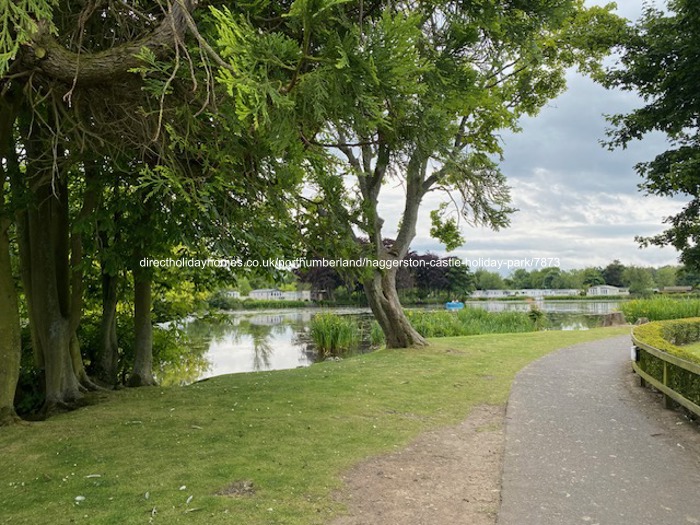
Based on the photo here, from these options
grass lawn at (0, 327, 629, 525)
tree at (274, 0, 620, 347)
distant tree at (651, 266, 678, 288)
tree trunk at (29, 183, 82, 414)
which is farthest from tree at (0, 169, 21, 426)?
distant tree at (651, 266, 678, 288)

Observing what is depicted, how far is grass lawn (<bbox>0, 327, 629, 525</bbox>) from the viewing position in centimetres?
361

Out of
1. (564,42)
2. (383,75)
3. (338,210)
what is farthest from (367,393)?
(564,42)

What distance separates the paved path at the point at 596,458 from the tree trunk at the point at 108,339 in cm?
674

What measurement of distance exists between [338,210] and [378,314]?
5.66m

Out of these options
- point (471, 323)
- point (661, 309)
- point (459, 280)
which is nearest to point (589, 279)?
point (459, 280)

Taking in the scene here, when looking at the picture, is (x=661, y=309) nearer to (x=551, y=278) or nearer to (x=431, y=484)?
(x=431, y=484)

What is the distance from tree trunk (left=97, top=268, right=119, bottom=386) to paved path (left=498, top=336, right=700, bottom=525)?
265 inches

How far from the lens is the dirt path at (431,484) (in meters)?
3.53

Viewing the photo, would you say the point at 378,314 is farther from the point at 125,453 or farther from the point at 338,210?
the point at 125,453

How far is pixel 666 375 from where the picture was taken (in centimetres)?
700

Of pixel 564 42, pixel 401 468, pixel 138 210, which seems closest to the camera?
pixel 401 468

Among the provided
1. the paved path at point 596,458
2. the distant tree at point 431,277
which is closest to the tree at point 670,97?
the paved path at point 596,458

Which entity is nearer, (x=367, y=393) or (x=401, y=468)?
(x=401, y=468)

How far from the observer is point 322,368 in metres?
10.5
